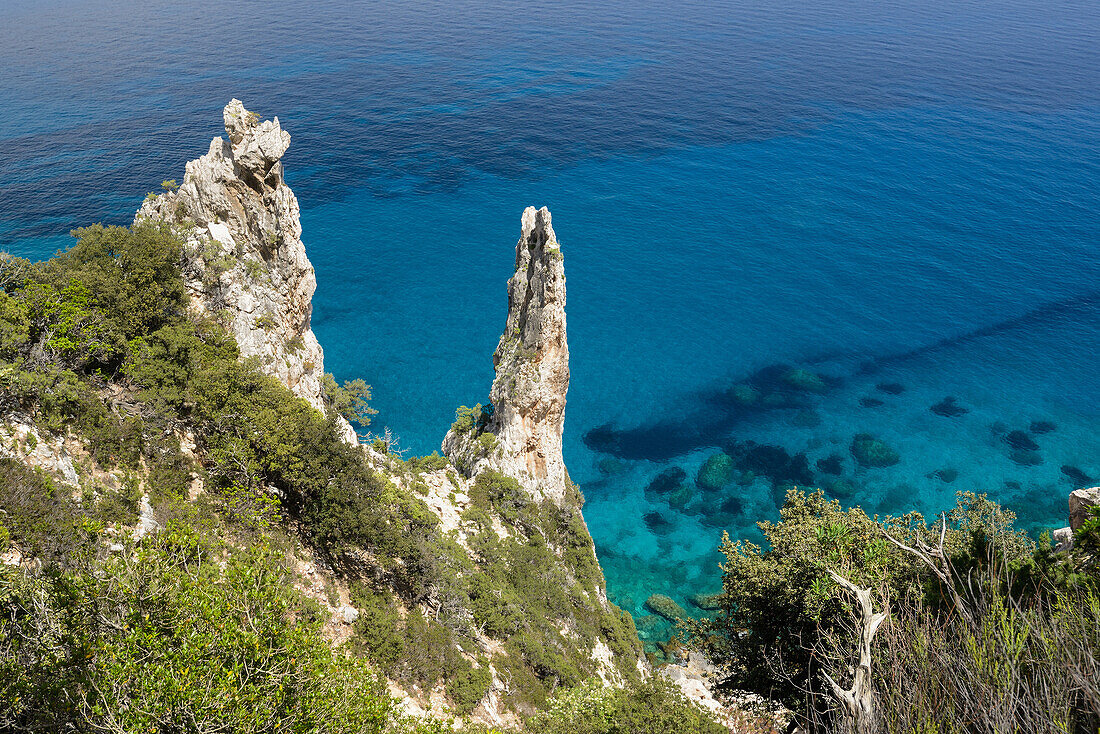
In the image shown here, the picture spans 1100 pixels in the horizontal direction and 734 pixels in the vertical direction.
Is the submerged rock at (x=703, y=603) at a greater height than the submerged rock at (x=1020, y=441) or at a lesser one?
lesser

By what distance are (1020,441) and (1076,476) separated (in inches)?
175

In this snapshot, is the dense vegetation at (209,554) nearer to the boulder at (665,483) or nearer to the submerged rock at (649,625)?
the submerged rock at (649,625)

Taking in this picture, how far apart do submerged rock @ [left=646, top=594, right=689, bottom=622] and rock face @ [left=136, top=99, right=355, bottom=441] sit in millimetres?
22503

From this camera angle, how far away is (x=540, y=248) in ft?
102

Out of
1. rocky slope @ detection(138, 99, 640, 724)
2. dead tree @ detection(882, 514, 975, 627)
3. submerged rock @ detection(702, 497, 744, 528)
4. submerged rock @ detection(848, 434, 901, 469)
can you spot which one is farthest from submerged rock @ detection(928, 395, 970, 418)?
dead tree @ detection(882, 514, 975, 627)

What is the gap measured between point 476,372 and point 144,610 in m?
43.0

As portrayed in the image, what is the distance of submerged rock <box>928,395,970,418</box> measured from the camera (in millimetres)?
53375

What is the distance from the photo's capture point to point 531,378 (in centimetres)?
3159

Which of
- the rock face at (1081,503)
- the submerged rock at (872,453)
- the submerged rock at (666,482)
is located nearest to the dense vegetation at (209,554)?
the rock face at (1081,503)

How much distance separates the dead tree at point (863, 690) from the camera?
1266 centimetres

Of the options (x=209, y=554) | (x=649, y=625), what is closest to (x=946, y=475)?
(x=649, y=625)

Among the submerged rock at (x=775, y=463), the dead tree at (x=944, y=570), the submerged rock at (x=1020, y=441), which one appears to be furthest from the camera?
the submerged rock at (x=1020, y=441)

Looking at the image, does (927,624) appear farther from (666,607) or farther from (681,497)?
(681,497)

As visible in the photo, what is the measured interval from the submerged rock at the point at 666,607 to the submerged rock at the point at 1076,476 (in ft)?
108
